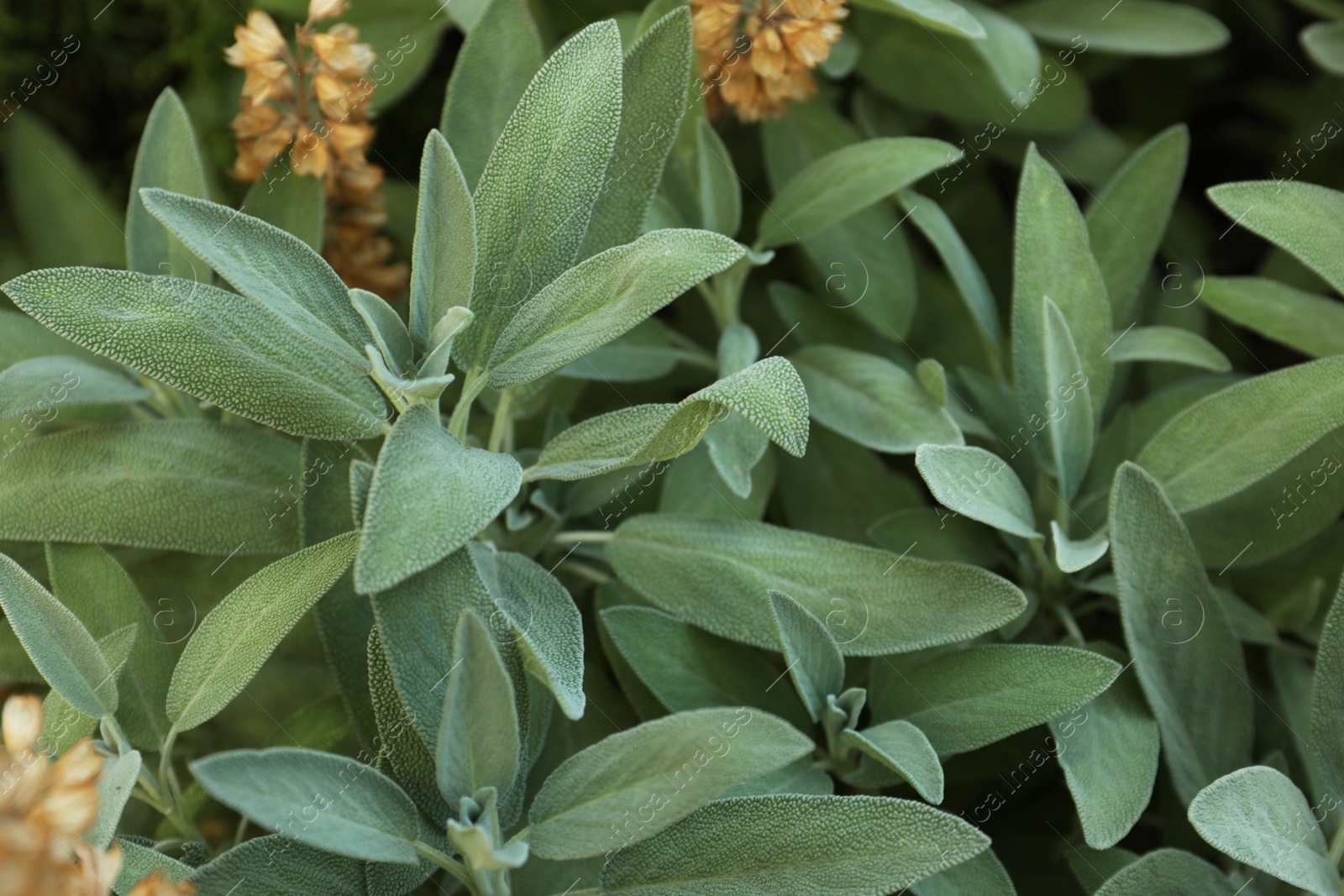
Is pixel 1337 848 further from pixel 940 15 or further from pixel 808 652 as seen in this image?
pixel 940 15

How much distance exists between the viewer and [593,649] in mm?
709

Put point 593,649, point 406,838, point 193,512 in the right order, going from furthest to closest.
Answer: point 593,649, point 193,512, point 406,838

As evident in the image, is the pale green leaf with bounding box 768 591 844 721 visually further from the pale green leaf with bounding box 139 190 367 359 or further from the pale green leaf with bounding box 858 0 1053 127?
the pale green leaf with bounding box 858 0 1053 127

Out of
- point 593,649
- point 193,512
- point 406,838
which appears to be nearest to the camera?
point 406,838

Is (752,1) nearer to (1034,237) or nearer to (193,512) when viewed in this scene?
(1034,237)

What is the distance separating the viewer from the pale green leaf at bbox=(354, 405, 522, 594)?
410 millimetres

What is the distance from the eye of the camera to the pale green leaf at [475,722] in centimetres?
43

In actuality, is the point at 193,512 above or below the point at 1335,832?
above

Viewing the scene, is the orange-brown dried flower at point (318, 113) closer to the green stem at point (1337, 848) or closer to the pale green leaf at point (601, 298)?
the pale green leaf at point (601, 298)

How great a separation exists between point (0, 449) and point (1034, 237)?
0.59m

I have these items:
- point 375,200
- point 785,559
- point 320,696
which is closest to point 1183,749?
point 785,559

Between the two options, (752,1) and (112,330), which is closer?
(112,330)

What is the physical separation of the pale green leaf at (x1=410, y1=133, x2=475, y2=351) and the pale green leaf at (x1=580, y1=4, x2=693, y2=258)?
0.10m

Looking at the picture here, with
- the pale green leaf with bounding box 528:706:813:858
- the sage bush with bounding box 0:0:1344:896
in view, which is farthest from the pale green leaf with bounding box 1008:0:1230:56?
the pale green leaf with bounding box 528:706:813:858
